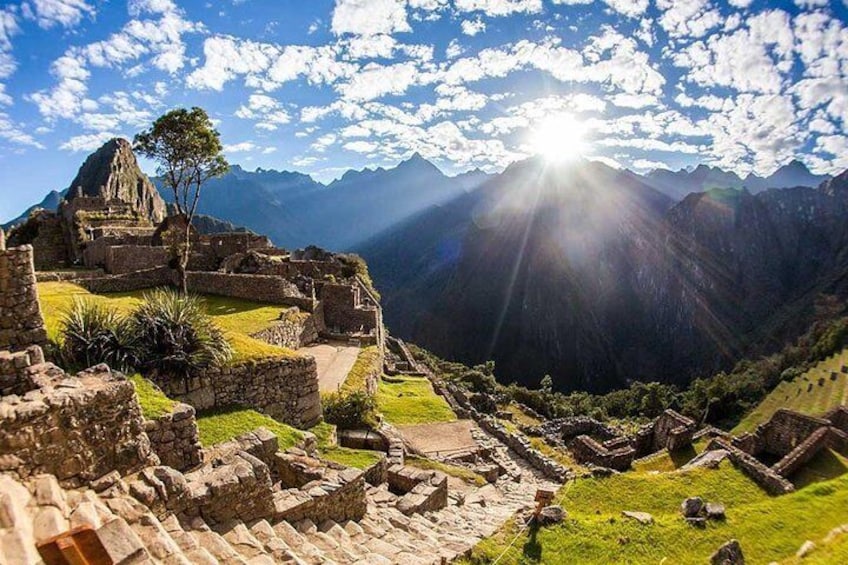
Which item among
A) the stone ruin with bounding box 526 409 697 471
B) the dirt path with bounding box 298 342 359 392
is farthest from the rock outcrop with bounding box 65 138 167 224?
the stone ruin with bounding box 526 409 697 471

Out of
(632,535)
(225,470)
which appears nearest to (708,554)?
(632,535)

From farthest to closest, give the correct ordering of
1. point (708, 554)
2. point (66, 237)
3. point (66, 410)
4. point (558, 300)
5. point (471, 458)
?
1. point (558, 300)
2. point (66, 237)
3. point (471, 458)
4. point (708, 554)
5. point (66, 410)

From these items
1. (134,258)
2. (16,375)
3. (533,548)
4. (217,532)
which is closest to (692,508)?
(533,548)

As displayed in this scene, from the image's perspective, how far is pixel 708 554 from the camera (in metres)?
8.26

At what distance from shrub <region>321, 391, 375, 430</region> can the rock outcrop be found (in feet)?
285

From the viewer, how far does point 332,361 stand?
20203 millimetres

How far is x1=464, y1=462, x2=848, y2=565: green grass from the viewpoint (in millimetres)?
8023

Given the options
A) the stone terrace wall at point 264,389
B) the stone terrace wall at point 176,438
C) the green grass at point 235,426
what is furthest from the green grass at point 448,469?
the stone terrace wall at point 176,438

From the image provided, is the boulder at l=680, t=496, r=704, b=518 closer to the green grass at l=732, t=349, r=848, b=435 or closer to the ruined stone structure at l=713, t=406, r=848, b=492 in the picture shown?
the ruined stone structure at l=713, t=406, r=848, b=492

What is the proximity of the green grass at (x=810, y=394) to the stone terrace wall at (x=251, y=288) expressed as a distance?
44383mm

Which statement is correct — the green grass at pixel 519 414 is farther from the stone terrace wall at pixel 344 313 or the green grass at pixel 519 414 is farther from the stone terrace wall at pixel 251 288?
the stone terrace wall at pixel 251 288

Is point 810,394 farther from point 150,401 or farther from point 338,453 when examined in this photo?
point 150,401

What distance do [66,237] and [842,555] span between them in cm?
4415

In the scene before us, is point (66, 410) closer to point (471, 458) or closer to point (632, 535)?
point (632, 535)
